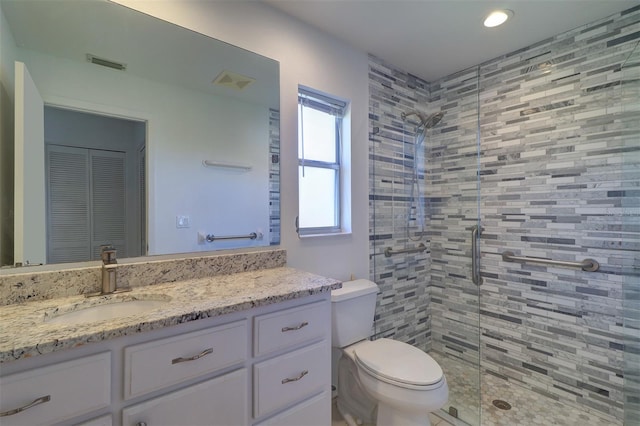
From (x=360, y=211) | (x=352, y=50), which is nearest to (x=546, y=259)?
(x=360, y=211)

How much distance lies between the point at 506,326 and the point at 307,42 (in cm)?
246

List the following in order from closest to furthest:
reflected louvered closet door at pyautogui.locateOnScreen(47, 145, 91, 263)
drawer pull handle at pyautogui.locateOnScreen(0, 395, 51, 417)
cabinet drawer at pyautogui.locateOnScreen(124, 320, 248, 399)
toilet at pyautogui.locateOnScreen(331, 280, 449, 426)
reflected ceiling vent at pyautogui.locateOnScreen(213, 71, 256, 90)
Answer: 1. drawer pull handle at pyautogui.locateOnScreen(0, 395, 51, 417)
2. cabinet drawer at pyautogui.locateOnScreen(124, 320, 248, 399)
3. reflected louvered closet door at pyautogui.locateOnScreen(47, 145, 91, 263)
4. toilet at pyautogui.locateOnScreen(331, 280, 449, 426)
5. reflected ceiling vent at pyautogui.locateOnScreen(213, 71, 256, 90)

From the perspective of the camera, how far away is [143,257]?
4.12 ft

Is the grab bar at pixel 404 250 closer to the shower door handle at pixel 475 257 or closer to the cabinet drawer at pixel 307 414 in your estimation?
the shower door handle at pixel 475 257

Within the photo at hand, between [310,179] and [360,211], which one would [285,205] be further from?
[360,211]

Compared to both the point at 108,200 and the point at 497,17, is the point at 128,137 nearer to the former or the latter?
the point at 108,200

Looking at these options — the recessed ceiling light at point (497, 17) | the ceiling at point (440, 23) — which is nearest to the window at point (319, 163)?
the ceiling at point (440, 23)

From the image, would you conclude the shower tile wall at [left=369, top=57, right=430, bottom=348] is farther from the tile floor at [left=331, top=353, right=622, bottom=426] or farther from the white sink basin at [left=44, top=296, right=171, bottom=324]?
the white sink basin at [left=44, top=296, right=171, bottom=324]

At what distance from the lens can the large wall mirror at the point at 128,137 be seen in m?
1.05

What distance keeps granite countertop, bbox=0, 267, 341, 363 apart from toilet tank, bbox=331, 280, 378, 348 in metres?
0.35

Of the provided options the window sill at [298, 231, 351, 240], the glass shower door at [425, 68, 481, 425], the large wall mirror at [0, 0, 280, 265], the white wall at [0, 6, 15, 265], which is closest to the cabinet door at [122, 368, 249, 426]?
the large wall mirror at [0, 0, 280, 265]

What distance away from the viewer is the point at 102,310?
1.06m

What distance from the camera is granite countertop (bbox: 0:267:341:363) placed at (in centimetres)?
70

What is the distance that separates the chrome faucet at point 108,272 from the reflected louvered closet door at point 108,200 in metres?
0.07
